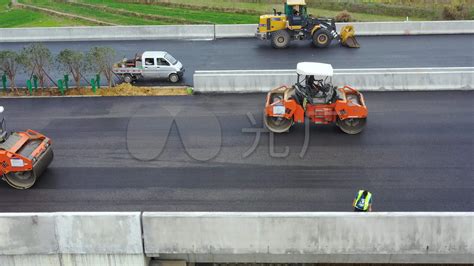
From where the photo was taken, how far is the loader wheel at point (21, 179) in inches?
571

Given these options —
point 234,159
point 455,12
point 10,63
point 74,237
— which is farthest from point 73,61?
point 455,12

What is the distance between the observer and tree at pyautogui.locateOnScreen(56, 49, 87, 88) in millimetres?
21875

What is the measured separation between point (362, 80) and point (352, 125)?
428 centimetres

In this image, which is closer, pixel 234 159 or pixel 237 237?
pixel 237 237

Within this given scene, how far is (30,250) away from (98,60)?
1178 centimetres

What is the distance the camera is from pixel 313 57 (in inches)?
1023

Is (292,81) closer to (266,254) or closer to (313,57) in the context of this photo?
(313,57)

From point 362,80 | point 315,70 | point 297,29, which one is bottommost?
point 362,80

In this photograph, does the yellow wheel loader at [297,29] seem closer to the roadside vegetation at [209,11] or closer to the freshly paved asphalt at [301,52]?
the freshly paved asphalt at [301,52]

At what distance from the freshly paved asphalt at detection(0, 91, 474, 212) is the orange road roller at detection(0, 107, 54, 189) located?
33cm

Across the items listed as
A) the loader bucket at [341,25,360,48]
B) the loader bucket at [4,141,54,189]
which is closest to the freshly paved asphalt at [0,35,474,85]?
the loader bucket at [341,25,360,48]

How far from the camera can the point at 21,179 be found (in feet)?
47.9

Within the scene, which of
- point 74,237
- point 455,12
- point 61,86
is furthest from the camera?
point 455,12

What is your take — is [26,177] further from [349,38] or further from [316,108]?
[349,38]
